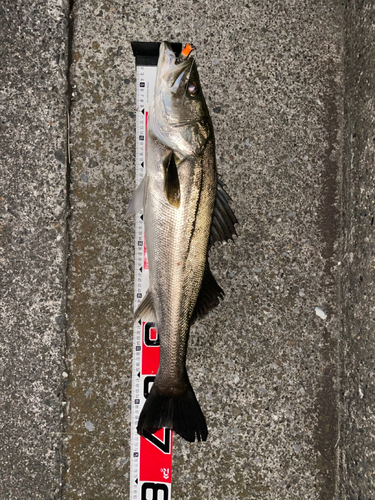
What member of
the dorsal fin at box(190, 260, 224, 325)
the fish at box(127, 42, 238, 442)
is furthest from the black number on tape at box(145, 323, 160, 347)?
the dorsal fin at box(190, 260, 224, 325)

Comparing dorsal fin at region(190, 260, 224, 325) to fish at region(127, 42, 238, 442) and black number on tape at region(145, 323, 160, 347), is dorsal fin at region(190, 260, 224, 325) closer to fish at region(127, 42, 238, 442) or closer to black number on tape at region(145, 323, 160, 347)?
fish at region(127, 42, 238, 442)

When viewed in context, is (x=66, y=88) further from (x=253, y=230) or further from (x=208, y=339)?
(x=208, y=339)

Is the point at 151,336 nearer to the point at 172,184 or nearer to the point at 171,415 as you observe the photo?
the point at 171,415

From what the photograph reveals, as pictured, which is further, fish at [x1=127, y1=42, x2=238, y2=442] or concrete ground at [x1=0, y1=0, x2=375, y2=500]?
concrete ground at [x1=0, y1=0, x2=375, y2=500]

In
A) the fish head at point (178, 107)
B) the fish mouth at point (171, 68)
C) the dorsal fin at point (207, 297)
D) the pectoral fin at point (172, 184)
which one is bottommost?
the dorsal fin at point (207, 297)

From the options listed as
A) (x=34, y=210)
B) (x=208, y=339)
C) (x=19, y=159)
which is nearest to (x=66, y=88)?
(x=19, y=159)

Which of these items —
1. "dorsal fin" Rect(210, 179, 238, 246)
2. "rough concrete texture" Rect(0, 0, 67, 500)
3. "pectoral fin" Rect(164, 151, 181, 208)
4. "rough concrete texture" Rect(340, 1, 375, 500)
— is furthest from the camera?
"rough concrete texture" Rect(0, 0, 67, 500)

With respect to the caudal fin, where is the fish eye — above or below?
above

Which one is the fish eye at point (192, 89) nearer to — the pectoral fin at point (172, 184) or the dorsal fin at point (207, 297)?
the pectoral fin at point (172, 184)

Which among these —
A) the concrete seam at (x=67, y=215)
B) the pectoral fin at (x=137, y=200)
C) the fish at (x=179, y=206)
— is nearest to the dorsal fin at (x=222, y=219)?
the fish at (x=179, y=206)
